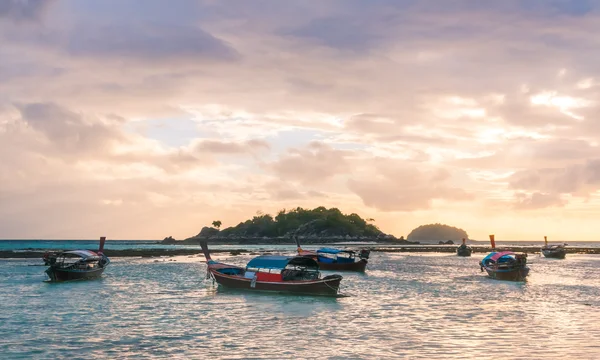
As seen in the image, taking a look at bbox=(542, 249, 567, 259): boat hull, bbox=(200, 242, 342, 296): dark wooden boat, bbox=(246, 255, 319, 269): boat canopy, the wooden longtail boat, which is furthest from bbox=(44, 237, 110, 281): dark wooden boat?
bbox=(542, 249, 567, 259): boat hull

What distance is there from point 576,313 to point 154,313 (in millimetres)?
25750

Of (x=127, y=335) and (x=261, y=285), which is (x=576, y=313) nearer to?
(x=261, y=285)

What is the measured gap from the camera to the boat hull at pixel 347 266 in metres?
74.5

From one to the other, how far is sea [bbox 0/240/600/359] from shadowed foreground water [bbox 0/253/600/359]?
7cm

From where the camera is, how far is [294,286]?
44.9 m

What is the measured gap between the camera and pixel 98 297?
43.7 metres

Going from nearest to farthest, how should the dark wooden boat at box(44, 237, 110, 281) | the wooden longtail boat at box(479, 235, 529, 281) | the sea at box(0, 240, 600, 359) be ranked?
the sea at box(0, 240, 600, 359)
the dark wooden boat at box(44, 237, 110, 281)
the wooden longtail boat at box(479, 235, 529, 281)

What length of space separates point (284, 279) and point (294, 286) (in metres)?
1.89

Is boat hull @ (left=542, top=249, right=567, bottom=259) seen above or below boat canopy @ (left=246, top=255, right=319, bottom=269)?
below

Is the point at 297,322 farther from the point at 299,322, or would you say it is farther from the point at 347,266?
the point at 347,266

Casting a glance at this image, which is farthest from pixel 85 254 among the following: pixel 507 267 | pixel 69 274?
pixel 507 267

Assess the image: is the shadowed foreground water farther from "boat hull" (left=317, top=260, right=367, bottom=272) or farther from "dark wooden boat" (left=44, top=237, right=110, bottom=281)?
"boat hull" (left=317, top=260, right=367, bottom=272)

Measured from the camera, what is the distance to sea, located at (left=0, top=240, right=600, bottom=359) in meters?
23.9

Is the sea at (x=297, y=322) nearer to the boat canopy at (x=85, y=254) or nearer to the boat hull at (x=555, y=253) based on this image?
the boat canopy at (x=85, y=254)
